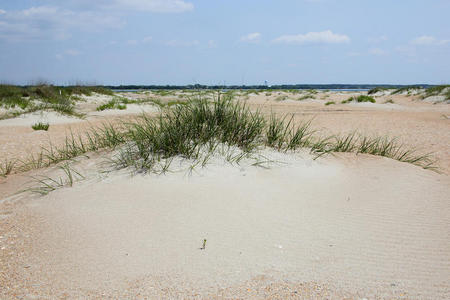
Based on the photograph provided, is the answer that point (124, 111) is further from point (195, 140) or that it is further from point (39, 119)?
point (195, 140)

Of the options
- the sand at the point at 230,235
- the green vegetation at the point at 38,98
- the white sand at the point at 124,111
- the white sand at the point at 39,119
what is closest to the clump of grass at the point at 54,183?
the sand at the point at 230,235

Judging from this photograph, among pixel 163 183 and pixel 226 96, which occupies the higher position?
pixel 226 96

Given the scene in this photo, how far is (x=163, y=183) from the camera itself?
280 cm

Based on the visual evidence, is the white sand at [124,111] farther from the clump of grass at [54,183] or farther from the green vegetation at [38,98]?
the clump of grass at [54,183]

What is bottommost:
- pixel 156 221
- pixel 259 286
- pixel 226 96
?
pixel 259 286

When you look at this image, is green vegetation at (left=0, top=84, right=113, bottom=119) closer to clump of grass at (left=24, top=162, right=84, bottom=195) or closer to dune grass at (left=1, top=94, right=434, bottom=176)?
dune grass at (left=1, top=94, right=434, bottom=176)

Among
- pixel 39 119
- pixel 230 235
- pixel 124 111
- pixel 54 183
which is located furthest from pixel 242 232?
pixel 124 111

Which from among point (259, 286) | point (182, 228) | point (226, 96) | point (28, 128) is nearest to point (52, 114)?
point (28, 128)

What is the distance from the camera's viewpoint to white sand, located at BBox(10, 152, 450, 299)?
6.07 ft

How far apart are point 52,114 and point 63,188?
318 inches

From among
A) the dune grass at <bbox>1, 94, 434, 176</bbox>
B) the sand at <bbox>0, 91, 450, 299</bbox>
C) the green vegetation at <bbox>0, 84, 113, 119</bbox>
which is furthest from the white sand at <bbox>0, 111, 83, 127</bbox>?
the sand at <bbox>0, 91, 450, 299</bbox>

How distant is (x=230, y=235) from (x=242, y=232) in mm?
88

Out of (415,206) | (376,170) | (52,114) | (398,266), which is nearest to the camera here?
(398,266)

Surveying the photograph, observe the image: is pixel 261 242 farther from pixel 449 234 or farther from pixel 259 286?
pixel 449 234
